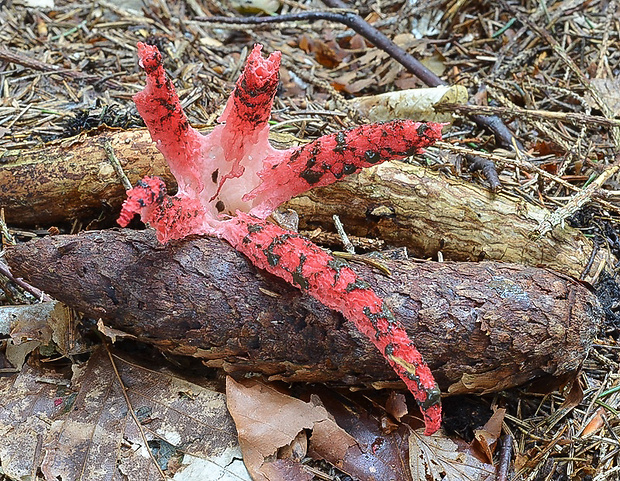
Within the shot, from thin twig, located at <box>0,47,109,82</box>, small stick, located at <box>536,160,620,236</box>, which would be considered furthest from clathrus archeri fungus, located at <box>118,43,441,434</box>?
thin twig, located at <box>0,47,109,82</box>

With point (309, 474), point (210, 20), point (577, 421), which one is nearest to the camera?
point (309, 474)

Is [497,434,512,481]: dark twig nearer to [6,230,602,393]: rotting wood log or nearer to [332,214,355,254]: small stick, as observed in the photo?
[6,230,602,393]: rotting wood log

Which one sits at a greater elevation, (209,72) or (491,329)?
(491,329)

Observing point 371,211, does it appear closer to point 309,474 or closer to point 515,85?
point 309,474

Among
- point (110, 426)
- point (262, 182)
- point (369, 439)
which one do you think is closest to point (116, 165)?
point (262, 182)

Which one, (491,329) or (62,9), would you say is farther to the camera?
(62,9)

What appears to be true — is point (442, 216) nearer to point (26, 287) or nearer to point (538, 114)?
point (538, 114)

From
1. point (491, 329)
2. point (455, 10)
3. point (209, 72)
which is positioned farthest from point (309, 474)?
point (455, 10)

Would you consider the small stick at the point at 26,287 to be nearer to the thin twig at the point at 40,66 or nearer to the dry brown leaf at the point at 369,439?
the dry brown leaf at the point at 369,439
